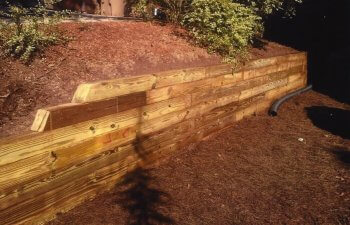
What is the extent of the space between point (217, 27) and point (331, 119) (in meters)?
3.89

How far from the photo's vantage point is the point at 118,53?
17.2ft

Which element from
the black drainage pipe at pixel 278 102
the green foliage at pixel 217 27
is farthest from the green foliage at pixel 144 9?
the black drainage pipe at pixel 278 102

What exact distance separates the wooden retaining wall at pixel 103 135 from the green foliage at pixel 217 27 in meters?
0.60

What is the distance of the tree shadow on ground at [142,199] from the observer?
391cm

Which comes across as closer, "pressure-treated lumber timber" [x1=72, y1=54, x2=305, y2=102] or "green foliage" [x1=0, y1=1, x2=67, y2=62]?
"pressure-treated lumber timber" [x1=72, y1=54, x2=305, y2=102]

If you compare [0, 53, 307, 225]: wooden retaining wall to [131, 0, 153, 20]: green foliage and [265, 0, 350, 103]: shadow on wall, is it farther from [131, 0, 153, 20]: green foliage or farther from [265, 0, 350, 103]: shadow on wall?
[265, 0, 350, 103]: shadow on wall

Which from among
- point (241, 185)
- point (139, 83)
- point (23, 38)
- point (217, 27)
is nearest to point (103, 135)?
point (139, 83)

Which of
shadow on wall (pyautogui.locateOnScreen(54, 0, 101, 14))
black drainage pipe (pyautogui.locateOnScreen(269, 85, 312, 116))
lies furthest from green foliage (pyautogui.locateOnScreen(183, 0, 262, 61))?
shadow on wall (pyautogui.locateOnScreen(54, 0, 101, 14))

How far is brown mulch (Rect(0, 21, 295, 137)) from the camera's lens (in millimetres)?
3818

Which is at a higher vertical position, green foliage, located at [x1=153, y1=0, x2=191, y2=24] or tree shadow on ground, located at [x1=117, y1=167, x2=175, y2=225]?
green foliage, located at [x1=153, y1=0, x2=191, y2=24]

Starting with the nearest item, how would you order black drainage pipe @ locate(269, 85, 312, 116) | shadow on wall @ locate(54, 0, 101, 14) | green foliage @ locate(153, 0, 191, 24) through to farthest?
green foliage @ locate(153, 0, 191, 24) < black drainage pipe @ locate(269, 85, 312, 116) < shadow on wall @ locate(54, 0, 101, 14)

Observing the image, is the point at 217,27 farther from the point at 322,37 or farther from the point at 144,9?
the point at 322,37

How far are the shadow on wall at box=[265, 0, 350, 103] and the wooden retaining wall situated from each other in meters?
7.22

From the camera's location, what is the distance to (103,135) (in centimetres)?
409
